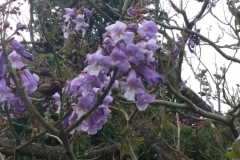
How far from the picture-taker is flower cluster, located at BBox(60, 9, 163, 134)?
1.29 metres

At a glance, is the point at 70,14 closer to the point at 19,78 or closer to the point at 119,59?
the point at 19,78

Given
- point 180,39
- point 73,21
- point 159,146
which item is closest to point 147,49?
point 73,21

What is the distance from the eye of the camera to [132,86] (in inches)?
54.2

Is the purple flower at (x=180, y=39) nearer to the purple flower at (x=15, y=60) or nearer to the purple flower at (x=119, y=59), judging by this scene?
the purple flower at (x=15, y=60)

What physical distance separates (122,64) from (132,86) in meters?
0.14

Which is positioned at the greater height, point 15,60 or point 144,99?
point 15,60

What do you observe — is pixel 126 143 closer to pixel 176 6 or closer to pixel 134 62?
pixel 134 62

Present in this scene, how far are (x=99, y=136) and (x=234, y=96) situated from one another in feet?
9.37

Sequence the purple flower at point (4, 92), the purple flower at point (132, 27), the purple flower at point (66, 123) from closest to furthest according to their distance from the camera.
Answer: the purple flower at point (132, 27) → the purple flower at point (4, 92) → the purple flower at point (66, 123)

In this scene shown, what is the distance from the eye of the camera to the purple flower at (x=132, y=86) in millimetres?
1342

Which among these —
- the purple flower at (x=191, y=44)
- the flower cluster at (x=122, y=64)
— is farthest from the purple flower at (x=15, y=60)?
the purple flower at (x=191, y=44)

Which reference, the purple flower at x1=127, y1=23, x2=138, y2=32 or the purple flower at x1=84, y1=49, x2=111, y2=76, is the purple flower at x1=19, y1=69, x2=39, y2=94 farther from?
the purple flower at x1=127, y1=23, x2=138, y2=32

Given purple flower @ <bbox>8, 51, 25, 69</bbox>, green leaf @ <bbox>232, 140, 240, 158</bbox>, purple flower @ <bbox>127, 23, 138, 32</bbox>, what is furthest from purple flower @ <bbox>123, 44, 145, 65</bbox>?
purple flower @ <bbox>8, 51, 25, 69</bbox>

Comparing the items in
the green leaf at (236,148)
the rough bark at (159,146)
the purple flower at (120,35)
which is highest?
the rough bark at (159,146)
